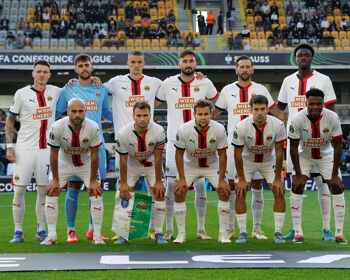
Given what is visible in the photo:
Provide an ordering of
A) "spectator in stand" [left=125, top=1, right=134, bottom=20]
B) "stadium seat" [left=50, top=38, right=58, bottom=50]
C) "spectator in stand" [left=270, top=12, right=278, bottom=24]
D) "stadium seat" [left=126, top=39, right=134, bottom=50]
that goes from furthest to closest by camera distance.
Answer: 1. "spectator in stand" [left=270, top=12, right=278, bottom=24]
2. "spectator in stand" [left=125, top=1, right=134, bottom=20]
3. "stadium seat" [left=50, top=38, right=58, bottom=50]
4. "stadium seat" [left=126, top=39, right=134, bottom=50]

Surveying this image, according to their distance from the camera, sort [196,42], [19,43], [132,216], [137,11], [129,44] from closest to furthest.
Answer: [132,216] → [19,43] → [129,44] → [196,42] → [137,11]

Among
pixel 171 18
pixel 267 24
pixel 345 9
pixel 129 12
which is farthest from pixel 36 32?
pixel 345 9

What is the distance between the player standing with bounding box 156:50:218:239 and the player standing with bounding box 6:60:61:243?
4.74ft

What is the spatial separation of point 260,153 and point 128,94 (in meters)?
1.83

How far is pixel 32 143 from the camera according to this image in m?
6.77

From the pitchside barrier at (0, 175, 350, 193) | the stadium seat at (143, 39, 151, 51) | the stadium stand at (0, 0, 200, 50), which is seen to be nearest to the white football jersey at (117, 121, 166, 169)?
the pitchside barrier at (0, 175, 350, 193)

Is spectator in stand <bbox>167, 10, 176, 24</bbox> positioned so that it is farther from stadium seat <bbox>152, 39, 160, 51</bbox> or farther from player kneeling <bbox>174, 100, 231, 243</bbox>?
player kneeling <bbox>174, 100, 231, 243</bbox>

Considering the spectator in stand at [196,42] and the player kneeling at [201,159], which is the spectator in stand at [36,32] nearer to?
the spectator in stand at [196,42]

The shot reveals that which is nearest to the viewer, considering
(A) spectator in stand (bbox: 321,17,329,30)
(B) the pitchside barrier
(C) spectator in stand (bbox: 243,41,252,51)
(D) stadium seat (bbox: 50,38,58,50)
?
(B) the pitchside barrier

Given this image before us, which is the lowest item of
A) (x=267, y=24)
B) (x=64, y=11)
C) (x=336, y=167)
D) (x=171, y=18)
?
(x=336, y=167)

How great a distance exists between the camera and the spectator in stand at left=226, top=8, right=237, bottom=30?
28578 millimetres

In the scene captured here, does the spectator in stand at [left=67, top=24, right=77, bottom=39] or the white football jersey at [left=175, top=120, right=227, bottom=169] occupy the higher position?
the spectator in stand at [left=67, top=24, right=77, bottom=39]

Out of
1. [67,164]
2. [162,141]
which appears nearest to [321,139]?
[162,141]

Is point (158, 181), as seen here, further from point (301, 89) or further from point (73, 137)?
point (301, 89)
